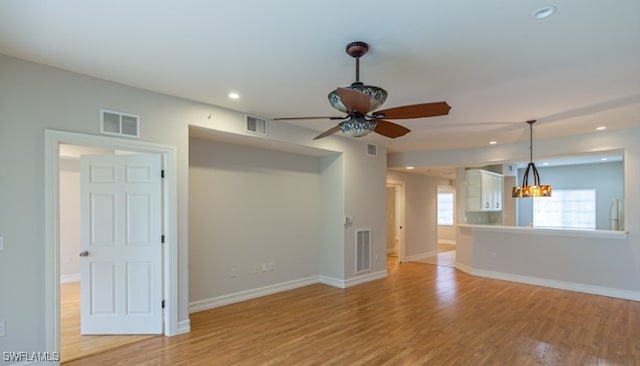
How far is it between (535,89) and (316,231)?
4.19 meters

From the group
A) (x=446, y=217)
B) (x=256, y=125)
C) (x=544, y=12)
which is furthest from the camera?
(x=446, y=217)

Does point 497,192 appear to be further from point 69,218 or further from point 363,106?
point 69,218

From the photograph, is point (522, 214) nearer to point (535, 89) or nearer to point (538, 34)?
point (535, 89)

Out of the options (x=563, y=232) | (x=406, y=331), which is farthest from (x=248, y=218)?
(x=563, y=232)

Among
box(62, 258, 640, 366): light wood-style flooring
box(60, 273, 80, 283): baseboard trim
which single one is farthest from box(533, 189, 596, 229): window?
box(60, 273, 80, 283): baseboard trim

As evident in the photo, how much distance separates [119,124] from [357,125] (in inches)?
99.8

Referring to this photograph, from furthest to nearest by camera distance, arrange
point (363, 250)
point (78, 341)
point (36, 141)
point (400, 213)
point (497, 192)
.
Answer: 1. point (400, 213)
2. point (497, 192)
3. point (363, 250)
4. point (78, 341)
5. point (36, 141)

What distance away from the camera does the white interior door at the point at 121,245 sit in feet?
12.3

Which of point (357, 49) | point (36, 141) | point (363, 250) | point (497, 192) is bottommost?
point (363, 250)

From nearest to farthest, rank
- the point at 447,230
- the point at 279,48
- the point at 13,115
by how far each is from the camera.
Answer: the point at 279,48, the point at 13,115, the point at 447,230

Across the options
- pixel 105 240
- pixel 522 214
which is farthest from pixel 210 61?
pixel 522 214

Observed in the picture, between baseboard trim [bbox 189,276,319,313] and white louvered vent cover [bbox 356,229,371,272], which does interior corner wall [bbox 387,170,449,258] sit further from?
baseboard trim [bbox 189,276,319,313]

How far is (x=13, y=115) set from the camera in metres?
2.87

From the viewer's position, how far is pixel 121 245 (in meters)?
3.77
